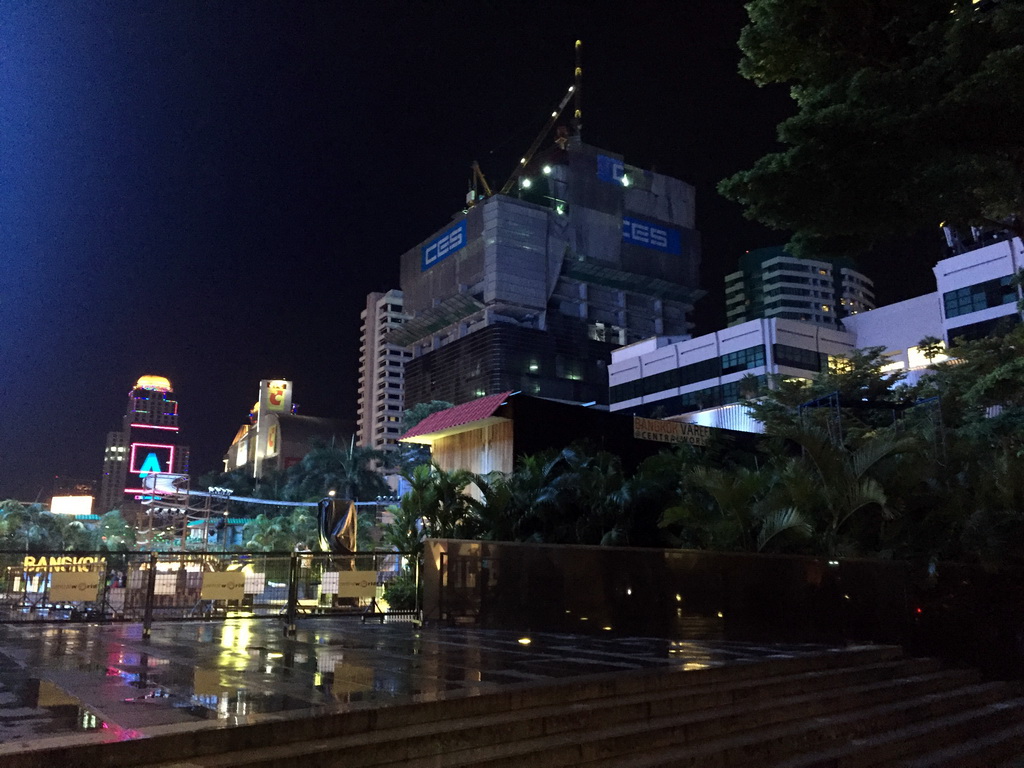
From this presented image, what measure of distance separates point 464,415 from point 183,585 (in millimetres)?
9651

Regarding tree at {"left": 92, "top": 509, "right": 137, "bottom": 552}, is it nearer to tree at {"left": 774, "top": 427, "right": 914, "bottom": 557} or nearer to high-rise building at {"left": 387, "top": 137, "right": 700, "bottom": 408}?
high-rise building at {"left": 387, "top": 137, "right": 700, "bottom": 408}

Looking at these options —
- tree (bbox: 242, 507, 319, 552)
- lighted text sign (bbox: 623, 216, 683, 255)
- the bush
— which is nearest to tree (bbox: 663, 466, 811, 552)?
the bush

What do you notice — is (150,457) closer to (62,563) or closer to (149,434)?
(149,434)

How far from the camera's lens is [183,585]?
1296cm

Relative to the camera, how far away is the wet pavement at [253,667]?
5.48m

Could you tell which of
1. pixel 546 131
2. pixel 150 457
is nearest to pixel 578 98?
pixel 546 131

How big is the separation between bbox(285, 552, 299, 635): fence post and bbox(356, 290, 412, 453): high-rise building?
132m

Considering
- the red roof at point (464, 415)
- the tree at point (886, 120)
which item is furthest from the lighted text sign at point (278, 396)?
the tree at point (886, 120)

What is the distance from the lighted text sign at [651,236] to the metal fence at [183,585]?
4196 inches

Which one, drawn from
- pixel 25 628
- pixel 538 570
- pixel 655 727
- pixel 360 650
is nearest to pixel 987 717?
pixel 655 727

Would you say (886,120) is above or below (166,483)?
below

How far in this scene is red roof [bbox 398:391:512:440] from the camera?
20.4 meters

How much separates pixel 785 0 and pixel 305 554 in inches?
417

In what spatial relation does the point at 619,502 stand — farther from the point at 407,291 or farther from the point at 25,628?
the point at 407,291
